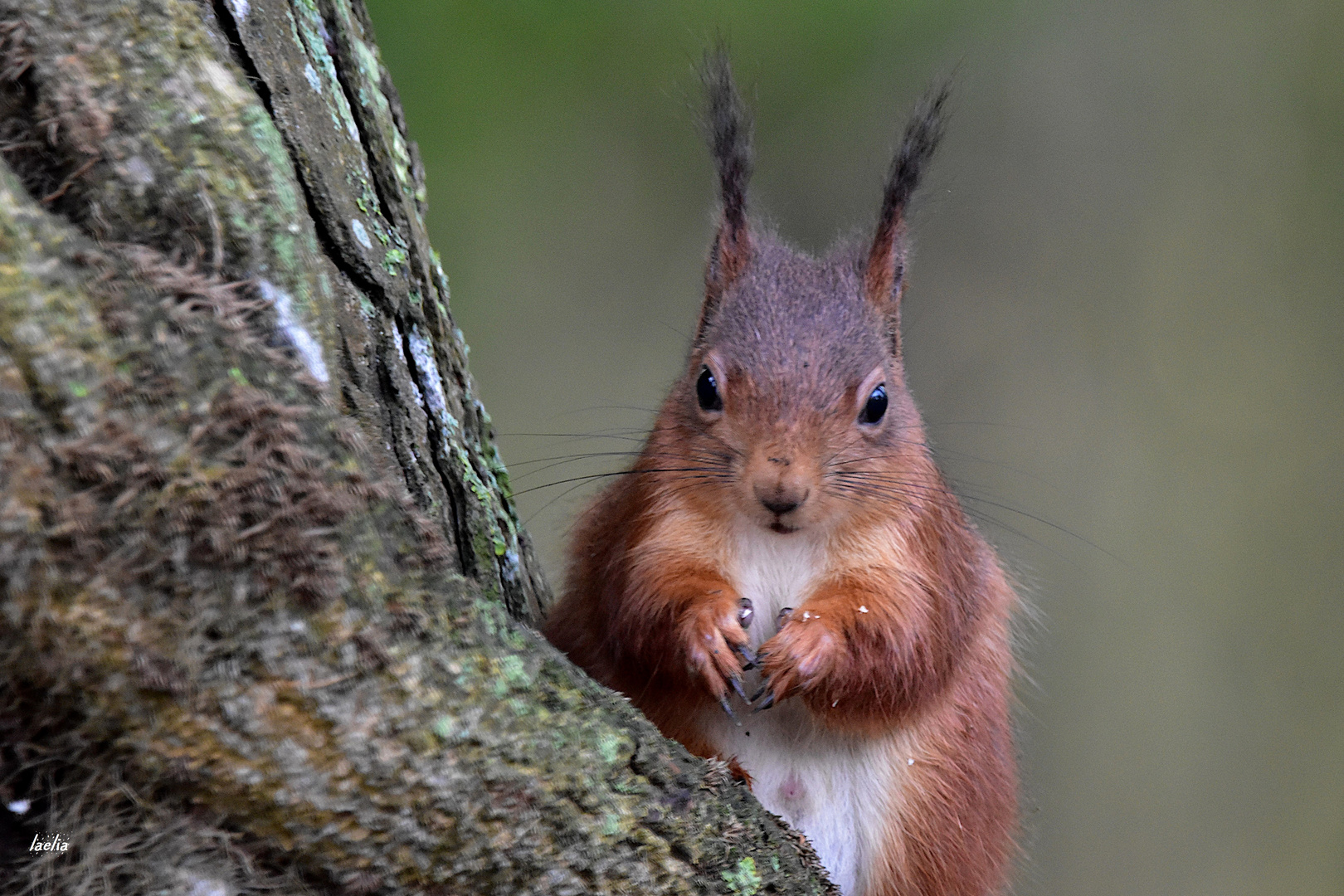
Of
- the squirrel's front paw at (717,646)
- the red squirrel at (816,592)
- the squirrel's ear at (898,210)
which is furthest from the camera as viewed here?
the squirrel's ear at (898,210)

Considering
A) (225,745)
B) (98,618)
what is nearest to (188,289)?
(98,618)

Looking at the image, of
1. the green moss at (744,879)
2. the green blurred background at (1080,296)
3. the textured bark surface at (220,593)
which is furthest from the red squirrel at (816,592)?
the green blurred background at (1080,296)

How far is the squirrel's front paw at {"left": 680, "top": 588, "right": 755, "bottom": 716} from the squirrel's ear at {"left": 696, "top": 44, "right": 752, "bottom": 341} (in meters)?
0.66

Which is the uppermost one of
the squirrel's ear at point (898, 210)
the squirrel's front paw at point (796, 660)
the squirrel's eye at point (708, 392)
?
the squirrel's ear at point (898, 210)

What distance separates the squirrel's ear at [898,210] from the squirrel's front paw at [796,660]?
0.76 metres

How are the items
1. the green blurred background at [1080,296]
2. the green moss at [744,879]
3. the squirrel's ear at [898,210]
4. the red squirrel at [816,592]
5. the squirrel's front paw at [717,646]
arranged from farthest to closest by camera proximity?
the green blurred background at [1080,296] → the squirrel's ear at [898,210] → the red squirrel at [816,592] → the squirrel's front paw at [717,646] → the green moss at [744,879]

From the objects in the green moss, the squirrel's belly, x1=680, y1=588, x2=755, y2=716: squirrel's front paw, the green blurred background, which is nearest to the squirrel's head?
x1=680, y1=588, x2=755, y2=716: squirrel's front paw

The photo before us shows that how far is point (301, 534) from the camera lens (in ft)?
3.87

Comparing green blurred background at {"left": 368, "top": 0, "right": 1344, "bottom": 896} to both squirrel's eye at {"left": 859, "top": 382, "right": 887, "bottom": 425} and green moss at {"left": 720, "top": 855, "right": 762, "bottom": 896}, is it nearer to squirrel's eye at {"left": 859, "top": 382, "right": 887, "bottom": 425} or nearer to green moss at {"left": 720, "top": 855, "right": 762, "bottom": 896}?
squirrel's eye at {"left": 859, "top": 382, "right": 887, "bottom": 425}

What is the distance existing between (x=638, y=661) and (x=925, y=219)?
1.16 meters

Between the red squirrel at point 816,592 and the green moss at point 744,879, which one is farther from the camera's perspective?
the red squirrel at point 816,592

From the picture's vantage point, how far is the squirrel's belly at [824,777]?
6.57ft

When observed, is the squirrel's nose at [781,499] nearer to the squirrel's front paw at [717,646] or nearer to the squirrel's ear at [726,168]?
the squirrel's front paw at [717,646]

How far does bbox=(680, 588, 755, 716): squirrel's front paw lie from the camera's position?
6.12ft
